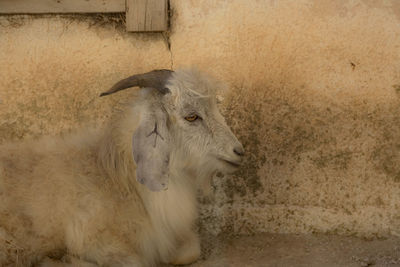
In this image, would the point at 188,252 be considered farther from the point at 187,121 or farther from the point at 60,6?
the point at 60,6

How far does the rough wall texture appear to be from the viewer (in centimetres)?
424

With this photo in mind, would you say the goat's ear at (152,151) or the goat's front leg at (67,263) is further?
the goat's front leg at (67,263)

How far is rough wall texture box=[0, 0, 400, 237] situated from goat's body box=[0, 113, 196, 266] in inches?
35.0

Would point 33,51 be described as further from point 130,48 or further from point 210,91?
point 210,91

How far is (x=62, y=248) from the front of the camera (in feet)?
11.4

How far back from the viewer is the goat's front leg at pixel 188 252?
385 centimetres

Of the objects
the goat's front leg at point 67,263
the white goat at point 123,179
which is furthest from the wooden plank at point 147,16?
the goat's front leg at point 67,263

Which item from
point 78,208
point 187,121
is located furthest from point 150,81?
point 78,208

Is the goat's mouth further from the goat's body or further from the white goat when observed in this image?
the goat's body

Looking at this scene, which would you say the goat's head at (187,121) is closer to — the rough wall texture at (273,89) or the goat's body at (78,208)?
the goat's body at (78,208)

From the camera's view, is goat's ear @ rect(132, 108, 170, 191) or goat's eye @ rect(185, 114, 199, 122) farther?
goat's eye @ rect(185, 114, 199, 122)

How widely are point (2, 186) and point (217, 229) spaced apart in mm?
1776

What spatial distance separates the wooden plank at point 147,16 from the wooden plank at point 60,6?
3.9 inches

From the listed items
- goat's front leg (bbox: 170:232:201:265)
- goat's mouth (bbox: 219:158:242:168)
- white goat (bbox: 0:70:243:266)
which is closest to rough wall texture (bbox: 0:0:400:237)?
goat's front leg (bbox: 170:232:201:265)
